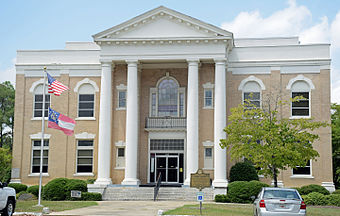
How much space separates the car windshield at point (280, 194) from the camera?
17984 mm

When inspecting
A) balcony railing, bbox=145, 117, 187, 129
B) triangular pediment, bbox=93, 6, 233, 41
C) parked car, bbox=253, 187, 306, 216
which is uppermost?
triangular pediment, bbox=93, 6, 233, 41

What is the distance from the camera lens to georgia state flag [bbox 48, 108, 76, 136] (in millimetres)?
27172

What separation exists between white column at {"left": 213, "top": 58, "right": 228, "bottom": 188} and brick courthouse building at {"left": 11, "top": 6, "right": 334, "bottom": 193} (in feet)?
0.24

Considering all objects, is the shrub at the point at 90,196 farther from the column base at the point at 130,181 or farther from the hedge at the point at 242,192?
the hedge at the point at 242,192

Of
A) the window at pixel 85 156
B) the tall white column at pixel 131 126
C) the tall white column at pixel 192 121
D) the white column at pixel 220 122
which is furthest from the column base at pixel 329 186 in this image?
the window at pixel 85 156

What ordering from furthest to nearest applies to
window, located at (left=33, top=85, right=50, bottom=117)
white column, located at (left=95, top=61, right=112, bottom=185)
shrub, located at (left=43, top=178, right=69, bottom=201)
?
window, located at (left=33, top=85, right=50, bottom=117), white column, located at (left=95, top=61, right=112, bottom=185), shrub, located at (left=43, top=178, right=69, bottom=201)

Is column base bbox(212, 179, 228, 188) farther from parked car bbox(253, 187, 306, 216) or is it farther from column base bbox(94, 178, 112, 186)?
parked car bbox(253, 187, 306, 216)

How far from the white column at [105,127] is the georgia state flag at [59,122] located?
7.08 meters

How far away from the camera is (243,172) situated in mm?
34312

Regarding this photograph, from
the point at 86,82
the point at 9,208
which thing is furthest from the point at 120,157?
the point at 9,208

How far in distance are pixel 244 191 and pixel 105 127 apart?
37.5 ft

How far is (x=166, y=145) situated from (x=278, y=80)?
10209 mm

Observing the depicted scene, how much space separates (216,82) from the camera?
115ft

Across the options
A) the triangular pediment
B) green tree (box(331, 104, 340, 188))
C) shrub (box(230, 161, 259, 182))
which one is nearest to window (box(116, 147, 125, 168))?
shrub (box(230, 161, 259, 182))
